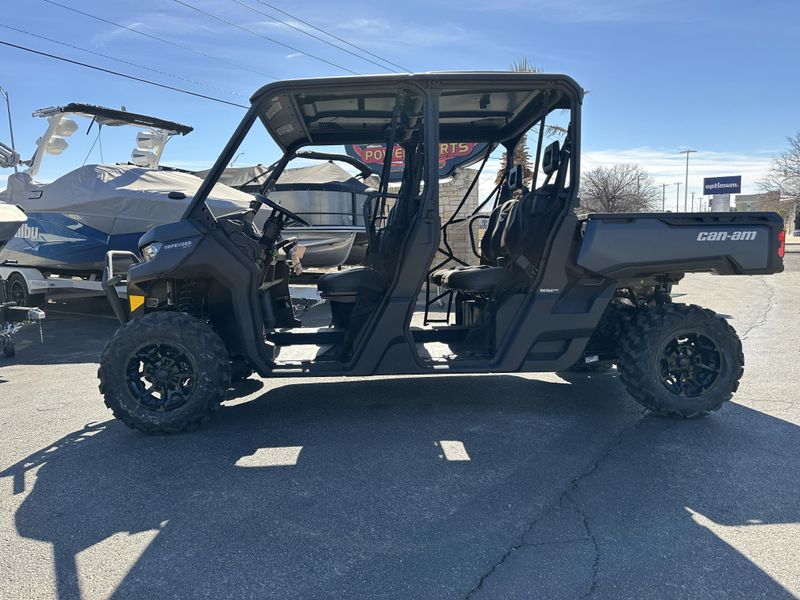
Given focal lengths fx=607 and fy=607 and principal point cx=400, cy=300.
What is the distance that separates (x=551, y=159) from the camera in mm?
4812

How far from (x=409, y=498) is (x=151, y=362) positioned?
2189 millimetres

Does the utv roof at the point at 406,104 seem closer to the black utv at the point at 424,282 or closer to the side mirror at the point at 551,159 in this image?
the black utv at the point at 424,282

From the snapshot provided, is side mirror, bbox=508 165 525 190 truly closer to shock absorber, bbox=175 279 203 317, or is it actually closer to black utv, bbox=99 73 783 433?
black utv, bbox=99 73 783 433

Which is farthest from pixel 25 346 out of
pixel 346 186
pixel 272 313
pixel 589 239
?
pixel 589 239

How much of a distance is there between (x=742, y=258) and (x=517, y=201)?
67.7 inches

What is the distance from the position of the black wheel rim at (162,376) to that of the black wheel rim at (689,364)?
3.49 meters

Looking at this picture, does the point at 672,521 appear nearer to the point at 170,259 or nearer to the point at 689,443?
the point at 689,443

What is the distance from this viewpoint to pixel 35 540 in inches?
117

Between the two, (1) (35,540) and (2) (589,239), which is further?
(2) (589,239)

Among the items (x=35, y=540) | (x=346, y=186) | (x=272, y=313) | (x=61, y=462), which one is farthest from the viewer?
(x=346, y=186)

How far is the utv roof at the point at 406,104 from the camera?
4.25 metres

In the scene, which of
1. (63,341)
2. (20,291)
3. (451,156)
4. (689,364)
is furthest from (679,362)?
(20,291)

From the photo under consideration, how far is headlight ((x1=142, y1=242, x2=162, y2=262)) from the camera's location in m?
4.37

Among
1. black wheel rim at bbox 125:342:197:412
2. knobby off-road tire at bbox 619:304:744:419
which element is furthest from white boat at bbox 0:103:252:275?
knobby off-road tire at bbox 619:304:744:419
